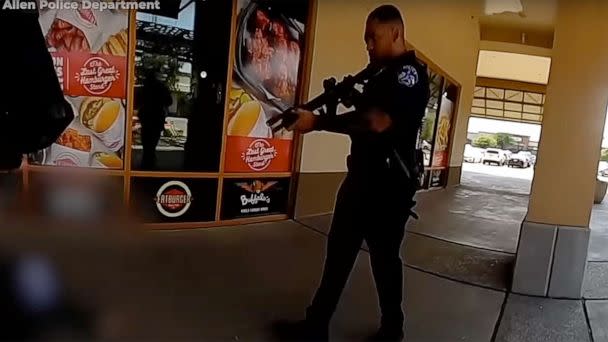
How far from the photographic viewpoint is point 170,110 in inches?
174

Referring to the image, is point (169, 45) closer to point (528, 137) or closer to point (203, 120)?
point (203, 120)

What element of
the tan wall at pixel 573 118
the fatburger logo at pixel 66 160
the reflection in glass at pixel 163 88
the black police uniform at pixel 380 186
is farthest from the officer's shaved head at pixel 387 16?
the fatburger logo at pixel 66 160

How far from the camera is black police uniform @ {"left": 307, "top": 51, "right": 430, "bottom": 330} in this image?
7.52 feet

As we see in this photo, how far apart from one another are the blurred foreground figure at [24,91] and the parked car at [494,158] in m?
30.6

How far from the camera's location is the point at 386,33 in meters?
2.36

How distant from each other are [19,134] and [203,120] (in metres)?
2.77

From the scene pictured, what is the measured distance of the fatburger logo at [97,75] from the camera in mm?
3902

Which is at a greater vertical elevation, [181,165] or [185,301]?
[181,165]

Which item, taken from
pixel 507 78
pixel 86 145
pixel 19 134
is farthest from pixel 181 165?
pixel 507 78

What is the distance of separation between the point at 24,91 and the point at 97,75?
225 cm

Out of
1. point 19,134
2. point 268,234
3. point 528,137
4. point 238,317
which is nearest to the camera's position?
point 19,134

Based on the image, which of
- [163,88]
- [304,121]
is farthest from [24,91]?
[163,88]

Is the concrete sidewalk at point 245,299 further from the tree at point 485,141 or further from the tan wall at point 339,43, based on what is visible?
the tree at point 485,141

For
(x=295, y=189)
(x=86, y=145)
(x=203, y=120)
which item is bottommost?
(x=295, y=189)
